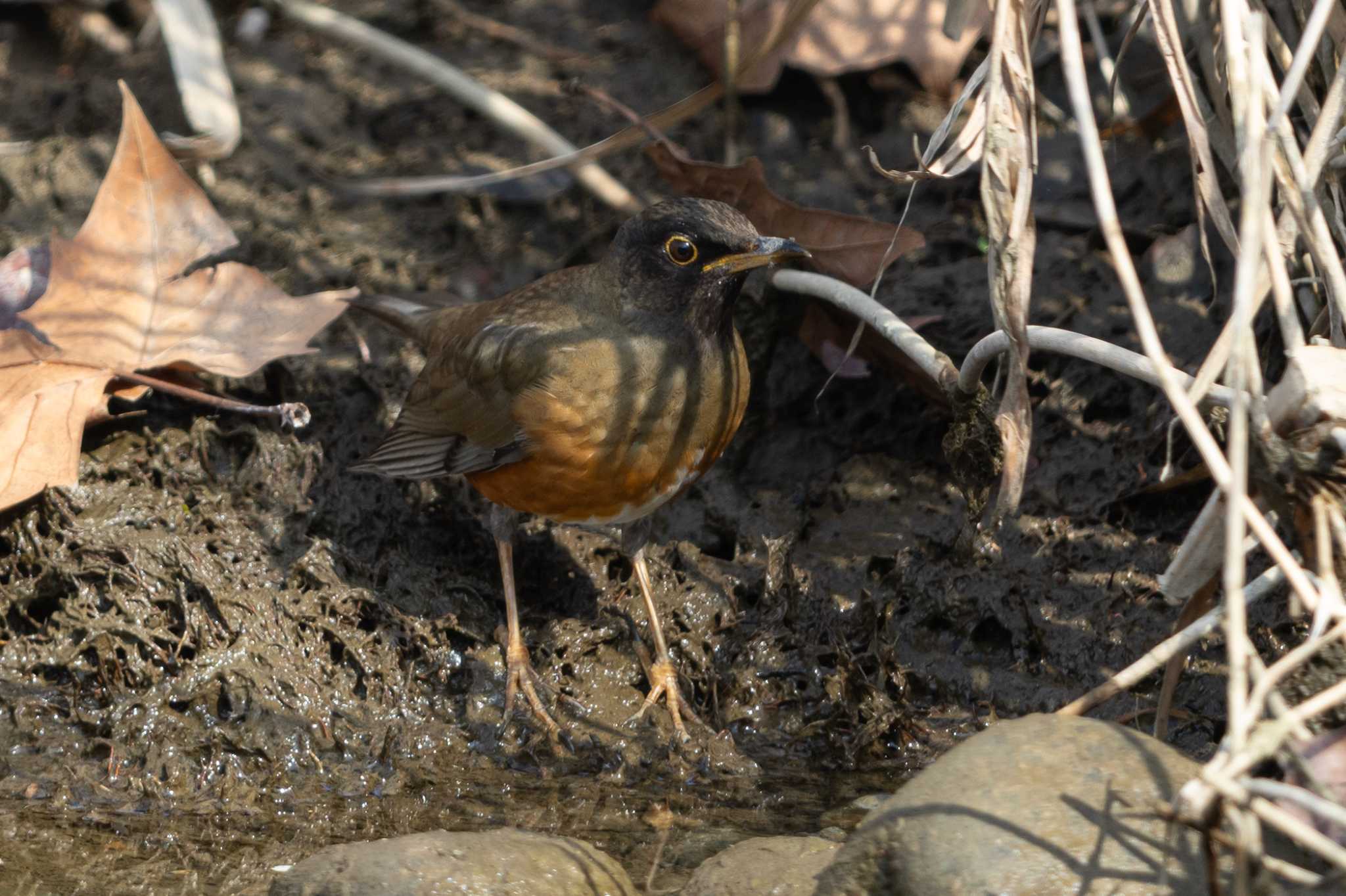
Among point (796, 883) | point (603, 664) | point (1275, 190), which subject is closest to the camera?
point (796, 883)

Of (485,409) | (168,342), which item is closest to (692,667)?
(485,409)

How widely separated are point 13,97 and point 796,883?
17.5 feet

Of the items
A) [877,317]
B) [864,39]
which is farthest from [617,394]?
[864,39]

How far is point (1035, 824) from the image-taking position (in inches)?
109

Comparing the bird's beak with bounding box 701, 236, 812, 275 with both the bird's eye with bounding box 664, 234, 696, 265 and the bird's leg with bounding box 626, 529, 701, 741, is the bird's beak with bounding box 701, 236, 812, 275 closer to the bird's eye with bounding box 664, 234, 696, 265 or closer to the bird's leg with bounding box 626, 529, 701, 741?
the bird's eye with bounding box 664, 234, 696, 265

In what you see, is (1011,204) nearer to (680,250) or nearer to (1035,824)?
(1035,824)

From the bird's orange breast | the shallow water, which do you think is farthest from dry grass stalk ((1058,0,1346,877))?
the bird's orange breast

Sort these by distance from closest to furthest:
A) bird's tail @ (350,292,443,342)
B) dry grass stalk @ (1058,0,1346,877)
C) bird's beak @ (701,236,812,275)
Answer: dry grass stalk @ (1058,0,1346,877) → bird's beak @ (701,236,812,275) → bird's tail @ (350,292,443,342)

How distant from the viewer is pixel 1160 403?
4824 mm

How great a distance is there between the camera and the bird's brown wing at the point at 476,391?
14.8 feet

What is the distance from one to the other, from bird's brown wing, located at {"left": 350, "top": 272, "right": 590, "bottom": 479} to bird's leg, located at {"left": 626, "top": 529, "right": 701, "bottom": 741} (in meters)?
0.66

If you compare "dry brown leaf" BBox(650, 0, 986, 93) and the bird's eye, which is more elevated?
"dry brown leaf" BBox(650, 0, 986, 93)

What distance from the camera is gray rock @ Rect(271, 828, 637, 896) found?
318 cm

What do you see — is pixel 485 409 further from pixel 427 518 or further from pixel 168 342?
pixel 168 342
